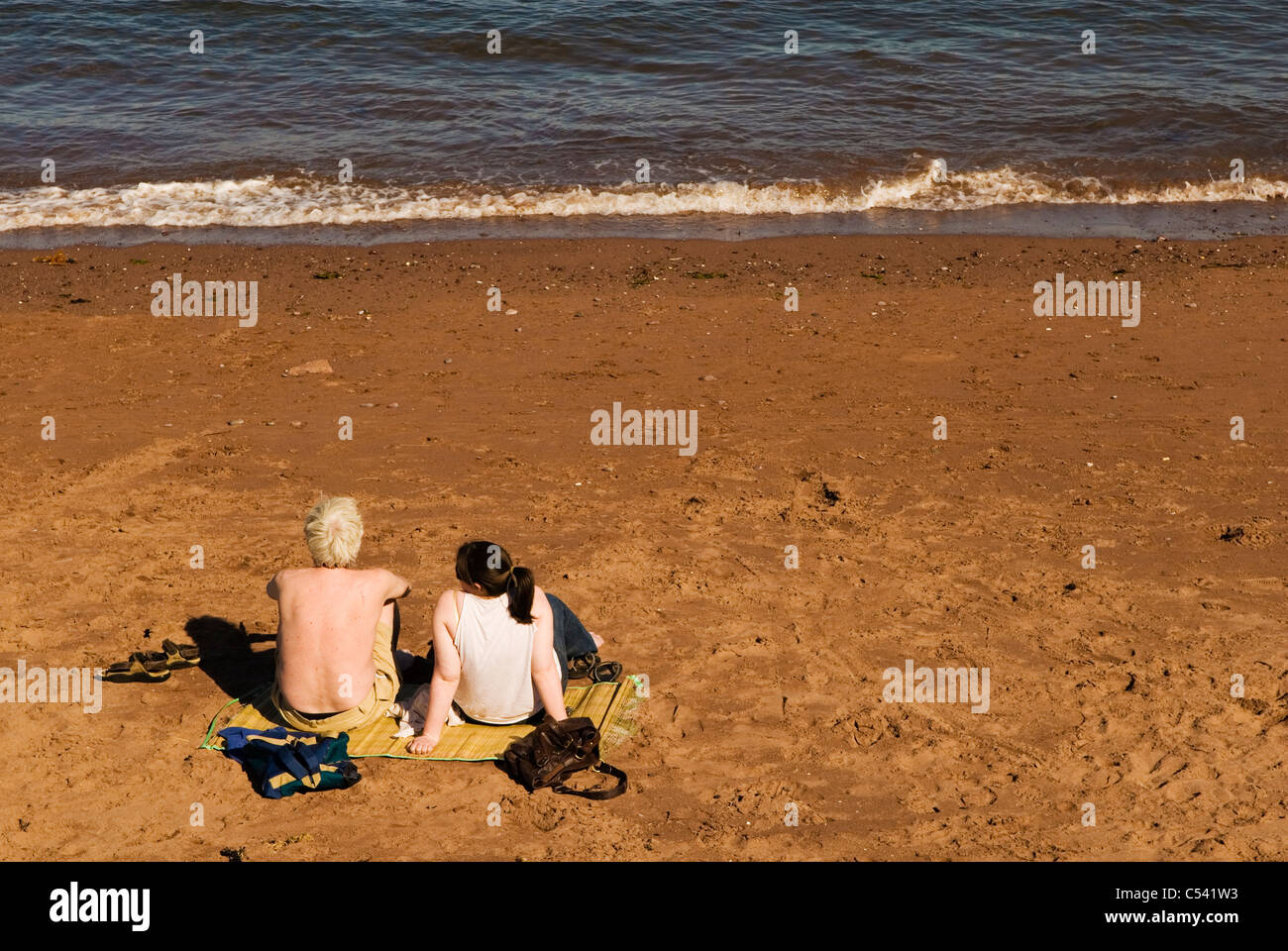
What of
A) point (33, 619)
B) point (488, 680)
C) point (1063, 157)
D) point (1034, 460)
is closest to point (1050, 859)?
point (488, 680)

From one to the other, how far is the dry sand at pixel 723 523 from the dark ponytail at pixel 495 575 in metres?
0.78

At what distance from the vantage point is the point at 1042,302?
1028cm

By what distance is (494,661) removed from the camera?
500cm

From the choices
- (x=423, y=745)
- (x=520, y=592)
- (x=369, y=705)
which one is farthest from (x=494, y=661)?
(x=369, y=705)

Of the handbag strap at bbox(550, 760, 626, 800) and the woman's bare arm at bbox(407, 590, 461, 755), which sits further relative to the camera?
the woman's bare arm at bbox(407, 590, 461, 755)

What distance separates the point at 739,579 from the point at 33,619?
11.7 ft

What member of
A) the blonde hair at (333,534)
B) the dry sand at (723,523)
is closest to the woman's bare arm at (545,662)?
the dry sand at (723,523)

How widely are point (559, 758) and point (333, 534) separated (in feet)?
4.31

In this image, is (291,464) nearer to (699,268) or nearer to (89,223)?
(699,268)

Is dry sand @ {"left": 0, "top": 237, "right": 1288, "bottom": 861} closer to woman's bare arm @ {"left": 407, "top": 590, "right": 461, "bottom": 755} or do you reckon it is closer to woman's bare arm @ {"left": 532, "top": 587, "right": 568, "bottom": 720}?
woman's bare arm @ {"left": 407, "top": 590, "right": 461, "bottom": 755}

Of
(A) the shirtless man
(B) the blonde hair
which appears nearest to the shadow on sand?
(A) the shirtless man

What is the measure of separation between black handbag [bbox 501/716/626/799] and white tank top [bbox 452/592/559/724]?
0.77 ft

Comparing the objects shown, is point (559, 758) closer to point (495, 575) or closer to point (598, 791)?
point (598, 791)

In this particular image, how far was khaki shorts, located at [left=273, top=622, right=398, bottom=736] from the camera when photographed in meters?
5.12
